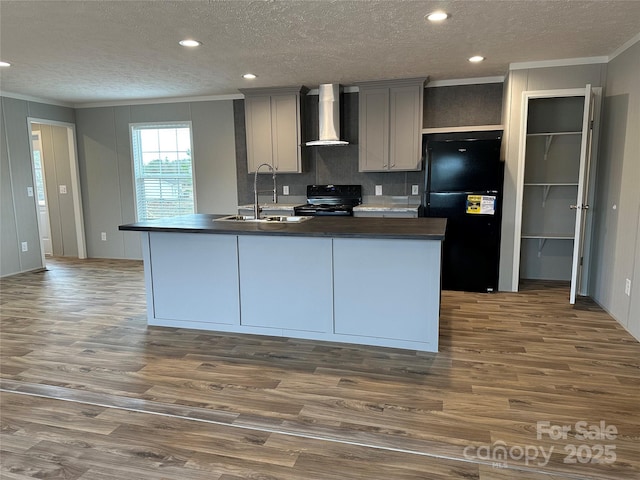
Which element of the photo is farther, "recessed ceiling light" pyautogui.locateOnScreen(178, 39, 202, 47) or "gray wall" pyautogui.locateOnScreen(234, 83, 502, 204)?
"gray wall" pyautogui.locateOnScreen(234, 83, 502, 204)

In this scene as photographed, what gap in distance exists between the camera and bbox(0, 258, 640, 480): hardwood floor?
1.98 m

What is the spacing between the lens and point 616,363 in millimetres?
2949

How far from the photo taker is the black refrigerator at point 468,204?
4.54 metres

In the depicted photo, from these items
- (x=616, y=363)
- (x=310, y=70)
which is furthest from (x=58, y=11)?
(x=616, y=363)

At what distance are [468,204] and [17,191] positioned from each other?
224 inches

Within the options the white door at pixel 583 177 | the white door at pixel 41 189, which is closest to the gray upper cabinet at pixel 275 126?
the white door at pixel 583 177

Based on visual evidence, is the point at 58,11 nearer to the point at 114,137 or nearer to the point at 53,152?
the point at 114,137

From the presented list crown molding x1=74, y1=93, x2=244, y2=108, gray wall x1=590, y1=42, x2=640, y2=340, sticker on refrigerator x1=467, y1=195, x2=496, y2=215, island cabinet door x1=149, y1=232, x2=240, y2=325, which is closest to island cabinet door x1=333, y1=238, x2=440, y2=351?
island cabinet door x1=149, y1=232, x2=240, y2=325

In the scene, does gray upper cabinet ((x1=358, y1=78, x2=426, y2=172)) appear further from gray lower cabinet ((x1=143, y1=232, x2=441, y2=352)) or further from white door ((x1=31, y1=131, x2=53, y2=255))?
white door ((x1=31, y1=131, x2=53, y2=255))

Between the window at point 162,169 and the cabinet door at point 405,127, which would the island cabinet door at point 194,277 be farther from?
the window at point 162,169

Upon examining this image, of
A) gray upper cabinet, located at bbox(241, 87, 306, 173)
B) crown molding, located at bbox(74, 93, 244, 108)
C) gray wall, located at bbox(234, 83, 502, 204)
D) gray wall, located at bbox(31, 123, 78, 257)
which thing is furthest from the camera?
gray wall, located at bbox(31, 123, 78, 257)

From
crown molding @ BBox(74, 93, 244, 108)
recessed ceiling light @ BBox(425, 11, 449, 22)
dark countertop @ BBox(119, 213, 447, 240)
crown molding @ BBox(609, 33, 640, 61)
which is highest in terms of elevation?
crown molding @ BBox(74, 93, 244, 108)

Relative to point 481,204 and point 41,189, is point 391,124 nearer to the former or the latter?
point 481,204

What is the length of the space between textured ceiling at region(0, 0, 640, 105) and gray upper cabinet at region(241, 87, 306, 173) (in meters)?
0.36
